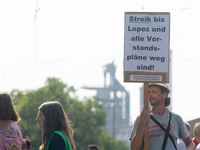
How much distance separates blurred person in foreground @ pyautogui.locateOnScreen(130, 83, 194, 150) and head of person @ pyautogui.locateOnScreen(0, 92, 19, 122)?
1330mm

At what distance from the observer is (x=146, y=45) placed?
559 centimetres

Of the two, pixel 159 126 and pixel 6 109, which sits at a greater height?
pixel 6 109

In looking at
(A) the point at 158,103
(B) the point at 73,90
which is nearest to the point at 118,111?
(B) the point at 73,90

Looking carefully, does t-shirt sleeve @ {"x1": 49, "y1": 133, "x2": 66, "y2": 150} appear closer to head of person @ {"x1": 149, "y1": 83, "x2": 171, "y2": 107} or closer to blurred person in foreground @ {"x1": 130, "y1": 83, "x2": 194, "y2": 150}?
blurred person in foreground @ {"x1": 130, "y1": 83, "x2": 194, "y2": 150}

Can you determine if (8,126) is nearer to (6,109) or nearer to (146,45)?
(6,109)

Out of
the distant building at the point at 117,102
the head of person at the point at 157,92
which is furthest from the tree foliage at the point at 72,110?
the distant building at the point at 117,102

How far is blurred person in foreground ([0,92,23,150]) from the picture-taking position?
508cm

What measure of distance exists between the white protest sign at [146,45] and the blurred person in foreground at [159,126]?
25 centimetres

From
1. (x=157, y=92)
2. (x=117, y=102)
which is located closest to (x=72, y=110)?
(x=157, y=92)

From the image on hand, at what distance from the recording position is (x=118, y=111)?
149m

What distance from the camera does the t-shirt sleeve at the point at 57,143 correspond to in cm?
467

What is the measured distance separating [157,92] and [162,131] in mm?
524

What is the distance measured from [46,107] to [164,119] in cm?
139

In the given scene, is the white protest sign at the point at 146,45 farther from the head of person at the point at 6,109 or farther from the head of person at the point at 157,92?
the head of person at the point at 6,109
